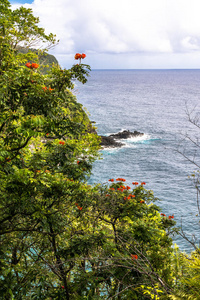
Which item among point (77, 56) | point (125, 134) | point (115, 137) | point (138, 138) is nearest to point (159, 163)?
point (138, 138)

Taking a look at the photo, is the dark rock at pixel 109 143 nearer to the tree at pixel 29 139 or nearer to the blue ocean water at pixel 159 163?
the blue ocean water at pixel 159 163

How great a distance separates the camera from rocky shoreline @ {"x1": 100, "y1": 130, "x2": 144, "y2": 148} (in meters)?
43.0

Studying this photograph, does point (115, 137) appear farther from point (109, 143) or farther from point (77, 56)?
point (77, 56)

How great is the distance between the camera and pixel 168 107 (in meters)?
84.2

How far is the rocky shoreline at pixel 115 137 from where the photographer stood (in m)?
43.0

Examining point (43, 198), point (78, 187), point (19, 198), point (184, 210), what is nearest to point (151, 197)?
point (78, 187)

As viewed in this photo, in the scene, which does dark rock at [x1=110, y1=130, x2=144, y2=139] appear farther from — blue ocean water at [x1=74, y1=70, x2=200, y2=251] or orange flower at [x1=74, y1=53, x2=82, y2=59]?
orange flower at [x1=74, y1=53, x2=82, y2=59]

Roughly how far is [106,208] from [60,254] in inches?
66.9

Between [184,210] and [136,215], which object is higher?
[136,215]

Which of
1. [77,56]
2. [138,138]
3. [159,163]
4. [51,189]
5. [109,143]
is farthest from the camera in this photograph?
[138,138]

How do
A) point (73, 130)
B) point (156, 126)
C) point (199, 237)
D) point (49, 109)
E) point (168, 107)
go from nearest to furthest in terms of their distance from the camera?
point (49, 109), point (73, 130), point (199, 237), point (156, 126), point (168, 107)

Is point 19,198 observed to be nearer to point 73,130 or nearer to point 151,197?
point 73,130

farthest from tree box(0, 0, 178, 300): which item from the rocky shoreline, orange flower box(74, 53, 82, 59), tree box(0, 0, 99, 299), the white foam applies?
the white foam

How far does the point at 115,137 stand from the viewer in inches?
1852
